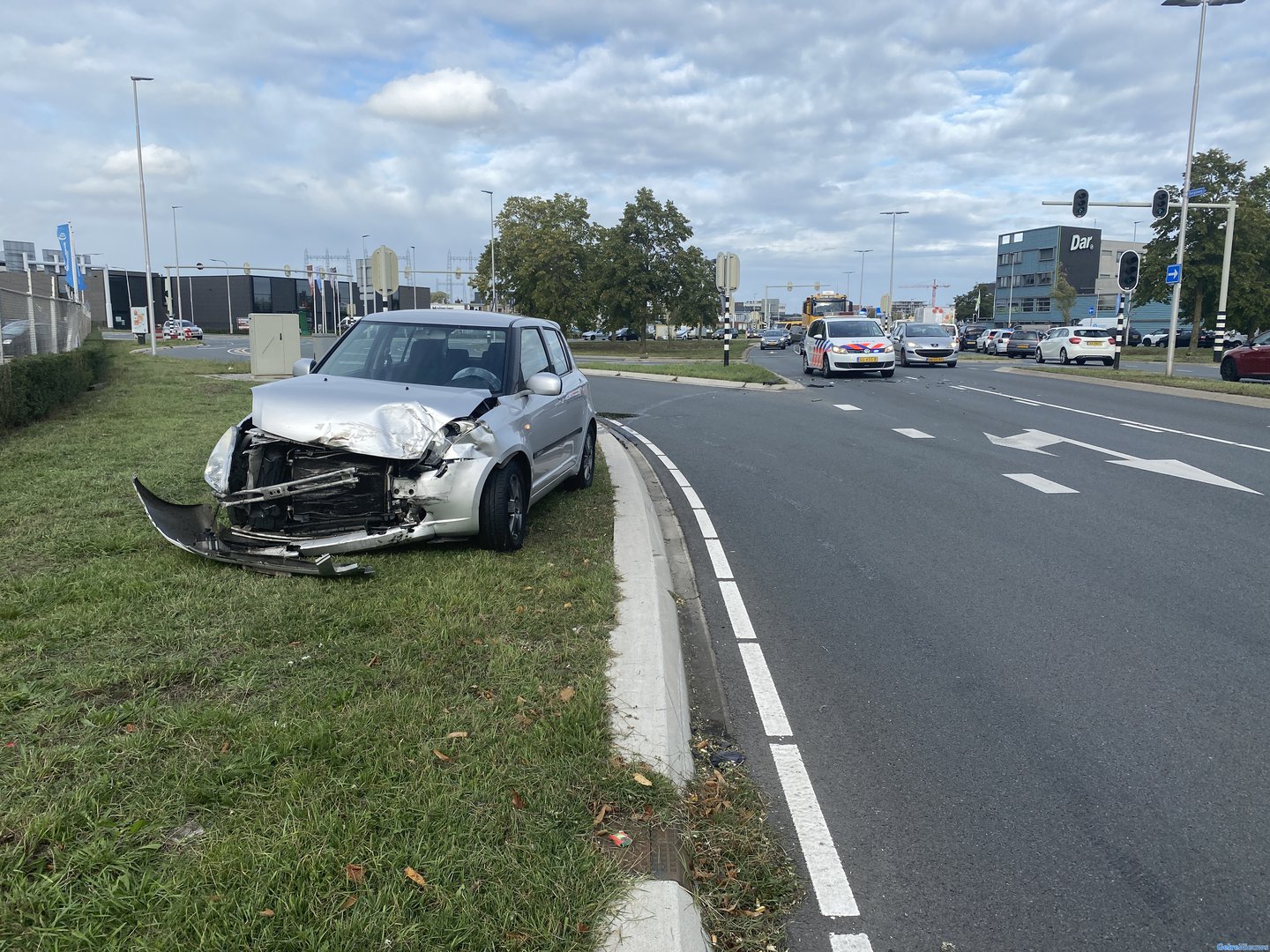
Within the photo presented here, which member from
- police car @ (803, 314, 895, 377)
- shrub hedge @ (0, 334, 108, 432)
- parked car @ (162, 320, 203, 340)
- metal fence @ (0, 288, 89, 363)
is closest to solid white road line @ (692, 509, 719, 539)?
shrub hedge @ (0, 334, 108, 432)

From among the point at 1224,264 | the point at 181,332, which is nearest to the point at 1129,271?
the point at 1224,264

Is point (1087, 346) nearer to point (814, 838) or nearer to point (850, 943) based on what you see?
point (814, 838)

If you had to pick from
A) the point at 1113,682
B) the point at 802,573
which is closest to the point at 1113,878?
the point at 1113,682

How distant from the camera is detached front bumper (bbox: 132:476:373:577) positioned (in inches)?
218

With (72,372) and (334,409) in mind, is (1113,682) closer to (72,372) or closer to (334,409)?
(334,409)

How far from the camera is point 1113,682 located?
4.65 metres

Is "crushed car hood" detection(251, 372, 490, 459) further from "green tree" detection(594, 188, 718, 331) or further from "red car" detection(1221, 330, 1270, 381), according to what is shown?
"green tree" detection(594, 188, 718, 331)

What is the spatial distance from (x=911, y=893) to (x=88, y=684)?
337cm

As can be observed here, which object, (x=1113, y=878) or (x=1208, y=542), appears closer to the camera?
(x=1113, y=878)

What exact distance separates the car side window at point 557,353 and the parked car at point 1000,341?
4513cm

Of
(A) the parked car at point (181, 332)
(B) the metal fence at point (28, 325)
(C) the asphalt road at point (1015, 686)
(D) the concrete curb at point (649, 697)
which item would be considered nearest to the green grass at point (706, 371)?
(C) the asphalt road at point (1015, 686)

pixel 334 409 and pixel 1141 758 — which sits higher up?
pixel 334 409

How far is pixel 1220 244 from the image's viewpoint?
43.0 meters

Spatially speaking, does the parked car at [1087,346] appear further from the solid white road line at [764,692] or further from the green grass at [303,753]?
the solid white road line at [764,692]
